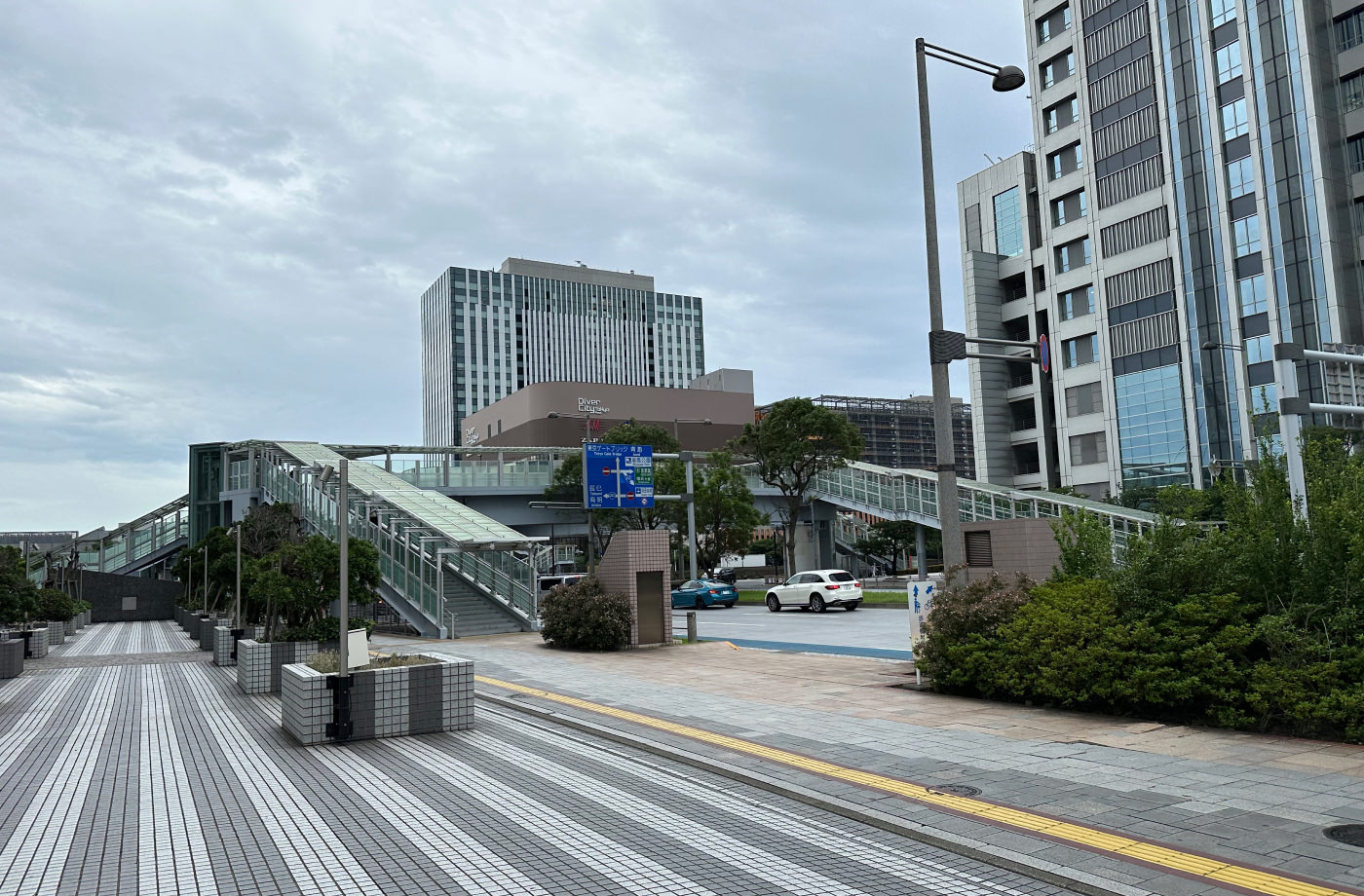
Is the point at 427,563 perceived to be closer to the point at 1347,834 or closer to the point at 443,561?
the point at 443,561

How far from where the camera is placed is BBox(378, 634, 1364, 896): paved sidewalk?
6.10m

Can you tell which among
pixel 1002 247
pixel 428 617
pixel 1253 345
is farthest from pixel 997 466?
pixel 428 617

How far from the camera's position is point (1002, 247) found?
7131 cm

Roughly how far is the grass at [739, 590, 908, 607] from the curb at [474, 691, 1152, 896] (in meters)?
26.4

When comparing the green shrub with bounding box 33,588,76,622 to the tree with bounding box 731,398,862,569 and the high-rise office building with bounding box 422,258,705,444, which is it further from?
the high-rise office building with bounding box 422,258,705,444

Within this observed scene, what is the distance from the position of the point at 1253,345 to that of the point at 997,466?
2117cm

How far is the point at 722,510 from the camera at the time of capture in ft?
157

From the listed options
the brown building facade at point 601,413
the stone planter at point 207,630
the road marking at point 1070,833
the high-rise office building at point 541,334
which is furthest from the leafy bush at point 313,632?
the high-rise office building at point 541,334

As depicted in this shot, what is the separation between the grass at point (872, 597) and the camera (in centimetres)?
3606

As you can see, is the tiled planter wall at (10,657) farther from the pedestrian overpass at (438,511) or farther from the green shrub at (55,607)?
the green shrub at (55,607)

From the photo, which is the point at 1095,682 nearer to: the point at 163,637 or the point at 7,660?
the point at 7,660

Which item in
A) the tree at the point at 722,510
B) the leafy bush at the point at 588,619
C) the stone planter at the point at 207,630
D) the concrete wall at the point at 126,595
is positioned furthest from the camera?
the tree at the point at 722,510

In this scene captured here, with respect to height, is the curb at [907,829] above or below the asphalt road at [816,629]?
above

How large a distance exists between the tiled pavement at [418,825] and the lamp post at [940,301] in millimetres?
5942
